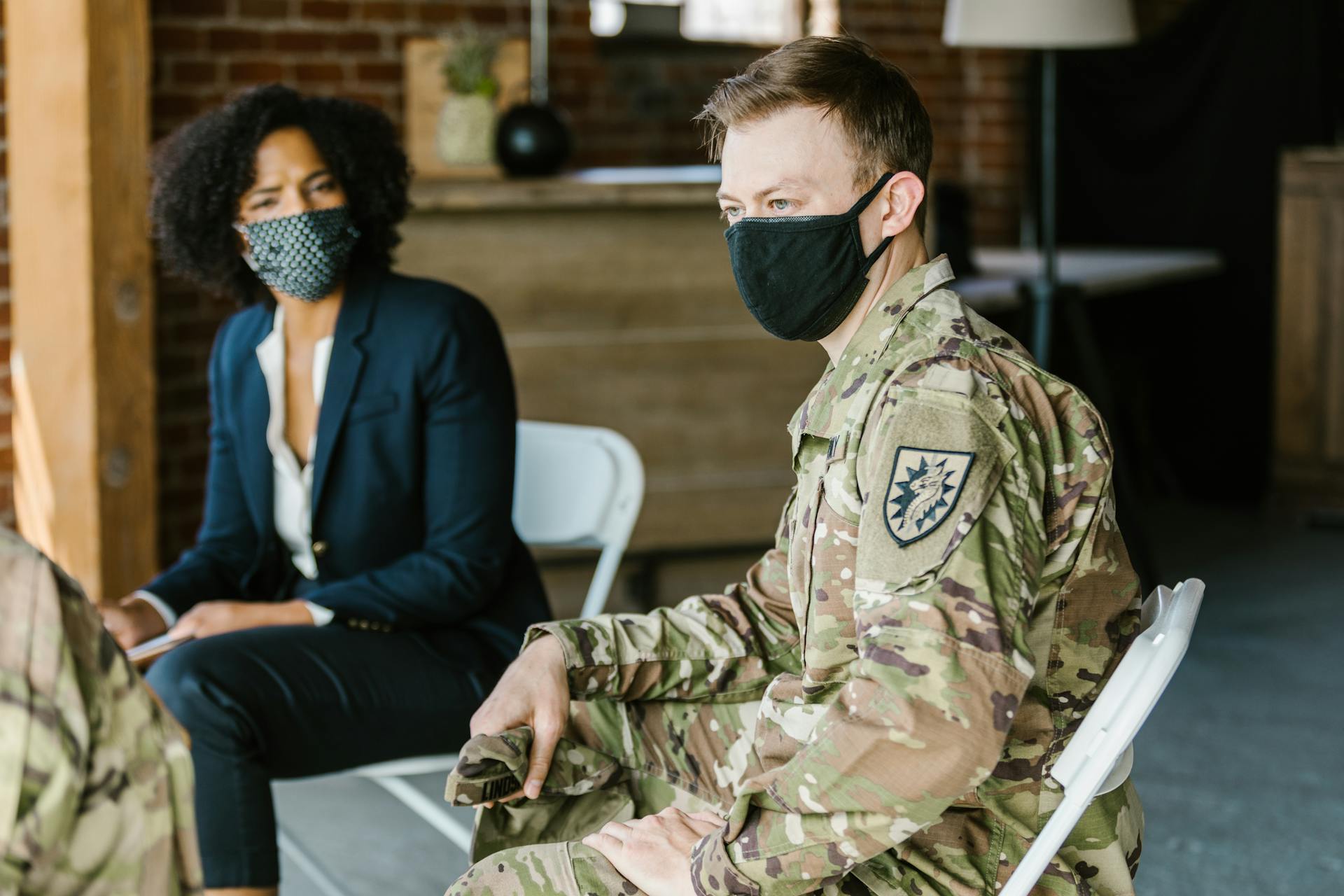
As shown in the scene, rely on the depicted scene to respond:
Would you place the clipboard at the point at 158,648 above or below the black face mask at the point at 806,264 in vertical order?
below

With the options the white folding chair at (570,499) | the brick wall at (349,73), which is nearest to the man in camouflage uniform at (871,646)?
the white folding chair at (570,499)

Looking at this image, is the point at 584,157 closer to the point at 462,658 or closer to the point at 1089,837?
the point at 462,658

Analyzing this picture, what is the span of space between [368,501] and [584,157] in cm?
282

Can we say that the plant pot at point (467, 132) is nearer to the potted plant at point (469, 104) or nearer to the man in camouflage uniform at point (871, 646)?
the potted plant at point (469, 104)

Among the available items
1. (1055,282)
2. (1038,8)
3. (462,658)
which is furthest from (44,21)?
(1055,282)

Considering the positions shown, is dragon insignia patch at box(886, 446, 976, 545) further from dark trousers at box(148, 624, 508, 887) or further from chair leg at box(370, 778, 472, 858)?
chair leg at box(370, 778, 472, 858)

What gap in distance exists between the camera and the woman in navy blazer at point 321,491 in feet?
6.27

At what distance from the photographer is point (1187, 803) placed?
3.01m

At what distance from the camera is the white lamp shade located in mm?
3709

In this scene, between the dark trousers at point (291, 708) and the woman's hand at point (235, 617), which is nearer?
the dark trousers at point (291, 708)

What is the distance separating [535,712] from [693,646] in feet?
0.61

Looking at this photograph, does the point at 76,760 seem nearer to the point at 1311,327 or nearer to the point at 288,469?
the point at 288,469

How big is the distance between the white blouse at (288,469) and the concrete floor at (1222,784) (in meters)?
0.59

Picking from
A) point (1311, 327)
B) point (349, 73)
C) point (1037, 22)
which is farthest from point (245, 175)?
point (1311, 327)
